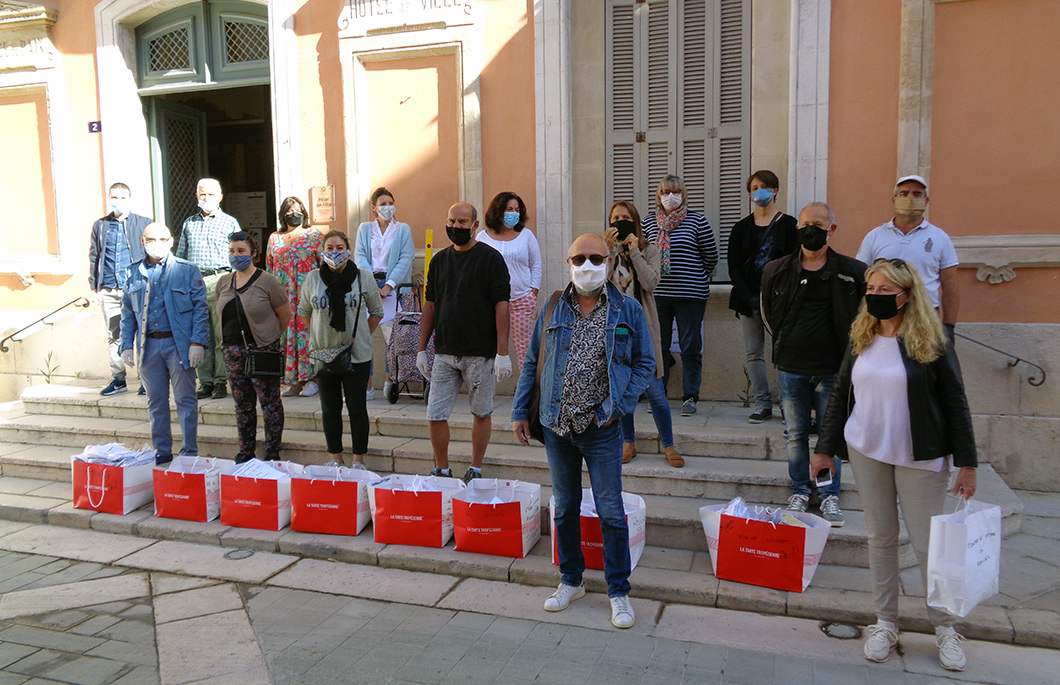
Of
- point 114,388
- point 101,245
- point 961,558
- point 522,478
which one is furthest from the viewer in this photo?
point 114,388

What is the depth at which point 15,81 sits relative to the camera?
9.34m

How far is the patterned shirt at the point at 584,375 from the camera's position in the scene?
157 inches

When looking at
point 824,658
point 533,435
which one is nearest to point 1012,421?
point 824,658

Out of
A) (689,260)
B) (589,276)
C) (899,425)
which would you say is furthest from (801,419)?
(689,260)

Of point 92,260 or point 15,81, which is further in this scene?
point 15,81

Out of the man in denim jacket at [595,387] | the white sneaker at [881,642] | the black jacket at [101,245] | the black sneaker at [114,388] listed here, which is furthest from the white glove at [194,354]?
the white sneaker at [881,642]

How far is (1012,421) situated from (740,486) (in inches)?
93.1

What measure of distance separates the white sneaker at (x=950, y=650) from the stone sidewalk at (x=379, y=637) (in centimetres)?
5

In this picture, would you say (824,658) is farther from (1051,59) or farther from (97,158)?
(97,158)

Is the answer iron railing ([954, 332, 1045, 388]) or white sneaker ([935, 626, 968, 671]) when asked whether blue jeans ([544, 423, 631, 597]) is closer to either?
white sneaker ([935, 626, 968, 671])

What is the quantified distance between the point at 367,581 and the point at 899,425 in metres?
3.12

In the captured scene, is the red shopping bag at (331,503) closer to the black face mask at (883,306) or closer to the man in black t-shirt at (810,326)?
the man in black t-shirt at (810,326)

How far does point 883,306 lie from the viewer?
3.60m

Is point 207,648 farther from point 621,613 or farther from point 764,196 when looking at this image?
point 764,196
